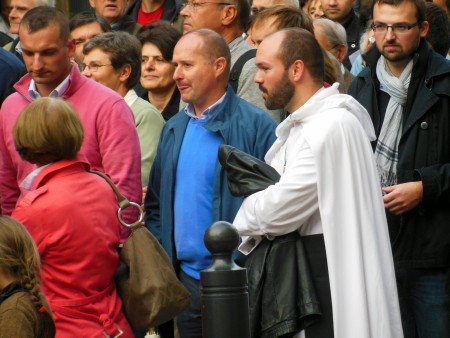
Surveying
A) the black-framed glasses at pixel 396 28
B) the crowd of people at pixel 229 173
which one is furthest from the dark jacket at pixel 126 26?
the black-framed glasses at pixel 396 28

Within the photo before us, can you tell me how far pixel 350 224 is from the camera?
573 cm

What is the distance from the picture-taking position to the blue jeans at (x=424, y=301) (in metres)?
6.61

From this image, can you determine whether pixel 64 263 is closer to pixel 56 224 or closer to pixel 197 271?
pixel 56 224

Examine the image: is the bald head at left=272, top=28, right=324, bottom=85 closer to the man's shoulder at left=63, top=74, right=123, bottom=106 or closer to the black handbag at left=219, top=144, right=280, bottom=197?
the black handbag at left=219, top=144, right=280, bottom=197

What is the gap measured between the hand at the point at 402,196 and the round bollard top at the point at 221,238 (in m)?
1.57

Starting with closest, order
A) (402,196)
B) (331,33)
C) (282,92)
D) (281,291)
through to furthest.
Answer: (281,291)
(282,92)
(402,196)
(331,33)

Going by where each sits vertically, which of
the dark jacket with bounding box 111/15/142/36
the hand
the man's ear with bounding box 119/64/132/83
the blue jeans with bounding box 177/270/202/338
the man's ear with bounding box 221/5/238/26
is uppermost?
the dark jacket with bounding box 111/15/142/36

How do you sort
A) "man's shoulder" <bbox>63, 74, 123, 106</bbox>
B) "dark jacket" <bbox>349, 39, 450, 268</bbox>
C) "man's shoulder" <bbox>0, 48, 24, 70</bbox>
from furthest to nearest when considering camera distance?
"man's shoulder" <bbox>0, 48, 24, 70</bbox>
"man's shoulder" <bbox>63, 74, 123, 106</bbox>
"dark jacket" <bbox>349, 39, 450, 268</bbox>

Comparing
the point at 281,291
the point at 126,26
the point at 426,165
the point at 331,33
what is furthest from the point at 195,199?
the point at 126,26

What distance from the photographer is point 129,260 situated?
18.3 feet

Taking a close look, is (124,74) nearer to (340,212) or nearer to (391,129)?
(391,129)

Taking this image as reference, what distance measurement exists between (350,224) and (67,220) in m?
1.50

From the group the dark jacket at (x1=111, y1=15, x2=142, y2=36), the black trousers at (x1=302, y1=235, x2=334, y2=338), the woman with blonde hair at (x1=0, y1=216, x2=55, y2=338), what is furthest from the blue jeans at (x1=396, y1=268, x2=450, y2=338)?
the dark jacket at (x1=111, y1=15, x2=142, y2=36)

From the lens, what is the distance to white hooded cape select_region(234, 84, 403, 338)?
5.67m
